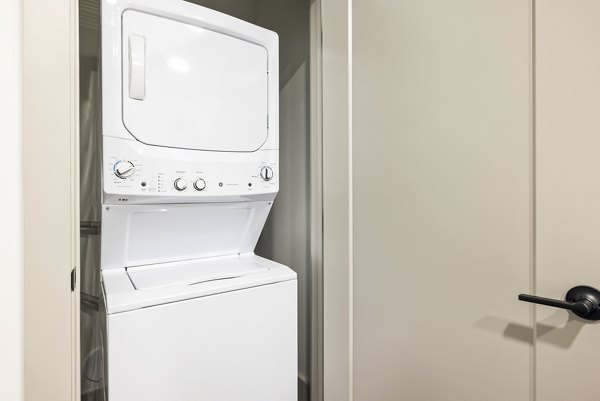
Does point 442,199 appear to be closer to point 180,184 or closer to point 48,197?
point 180,184

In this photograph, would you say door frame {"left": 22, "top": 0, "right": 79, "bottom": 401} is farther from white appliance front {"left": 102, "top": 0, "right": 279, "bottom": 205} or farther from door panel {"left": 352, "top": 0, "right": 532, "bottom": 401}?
door panel {"left": 352, "top": 0, "right": 532, "bottom": 401}

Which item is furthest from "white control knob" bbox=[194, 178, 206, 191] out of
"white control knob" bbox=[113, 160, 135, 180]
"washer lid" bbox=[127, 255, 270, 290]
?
"washer lid" bbox=[127, 255, 270, 290]

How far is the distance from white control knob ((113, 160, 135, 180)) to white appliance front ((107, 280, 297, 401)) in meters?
0.47

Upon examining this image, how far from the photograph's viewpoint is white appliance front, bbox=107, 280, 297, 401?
98 centimetres

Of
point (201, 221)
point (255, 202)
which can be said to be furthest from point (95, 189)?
point (255, 202)

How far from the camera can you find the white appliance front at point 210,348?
98 centimetres

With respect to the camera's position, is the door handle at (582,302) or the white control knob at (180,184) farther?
the white control knob at (180,184)

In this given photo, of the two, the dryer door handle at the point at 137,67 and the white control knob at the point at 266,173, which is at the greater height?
the dryer door handle at the point at 137,67

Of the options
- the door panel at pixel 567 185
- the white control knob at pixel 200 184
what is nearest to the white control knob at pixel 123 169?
the white control knob at pixel 200 184

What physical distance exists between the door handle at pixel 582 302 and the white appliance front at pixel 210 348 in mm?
902

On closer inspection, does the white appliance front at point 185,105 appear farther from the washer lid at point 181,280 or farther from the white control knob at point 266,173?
the washer lid at point 181,280

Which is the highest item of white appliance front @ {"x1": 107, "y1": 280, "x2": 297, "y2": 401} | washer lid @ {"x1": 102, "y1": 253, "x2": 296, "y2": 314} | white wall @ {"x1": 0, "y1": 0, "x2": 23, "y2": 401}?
white wall @ {"x1": 0, "y1": 0, "x2": 23, "y2": 401}

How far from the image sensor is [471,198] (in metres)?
0.96

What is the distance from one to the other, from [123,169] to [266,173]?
58cm
